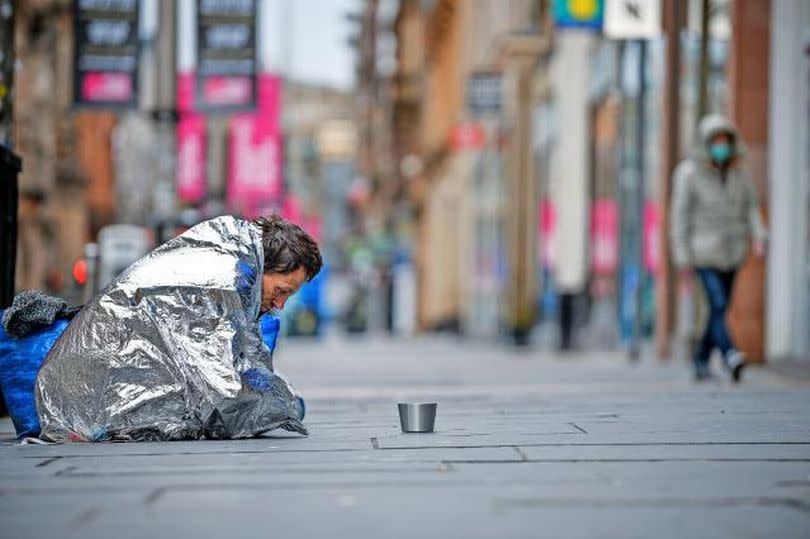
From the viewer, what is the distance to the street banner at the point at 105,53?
66.1ft

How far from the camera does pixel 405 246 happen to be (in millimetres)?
68562

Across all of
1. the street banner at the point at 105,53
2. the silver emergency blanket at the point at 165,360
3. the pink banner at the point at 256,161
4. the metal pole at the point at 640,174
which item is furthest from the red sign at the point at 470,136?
the silver emergency blanket at the point at 165,360

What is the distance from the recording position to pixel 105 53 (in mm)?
20422

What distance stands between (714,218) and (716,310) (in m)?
0.75

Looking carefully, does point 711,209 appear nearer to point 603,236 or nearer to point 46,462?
point 46,462

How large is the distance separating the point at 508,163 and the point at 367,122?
59.3 m

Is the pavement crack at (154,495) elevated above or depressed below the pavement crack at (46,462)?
above

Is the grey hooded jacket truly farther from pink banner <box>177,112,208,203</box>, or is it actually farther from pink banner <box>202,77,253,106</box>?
pink banner <box>177,112,208,203</box>

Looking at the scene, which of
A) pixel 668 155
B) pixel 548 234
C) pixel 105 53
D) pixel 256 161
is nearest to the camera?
pixel 668 155

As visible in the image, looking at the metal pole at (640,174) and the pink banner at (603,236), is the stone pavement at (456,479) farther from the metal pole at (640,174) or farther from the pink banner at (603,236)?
the pink banner at (603,236)

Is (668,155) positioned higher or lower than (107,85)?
lower

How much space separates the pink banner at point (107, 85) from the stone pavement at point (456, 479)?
11474 millimetres

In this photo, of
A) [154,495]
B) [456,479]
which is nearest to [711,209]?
[456,479]

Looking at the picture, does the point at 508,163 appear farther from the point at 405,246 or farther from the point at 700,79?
the point at 405,246
